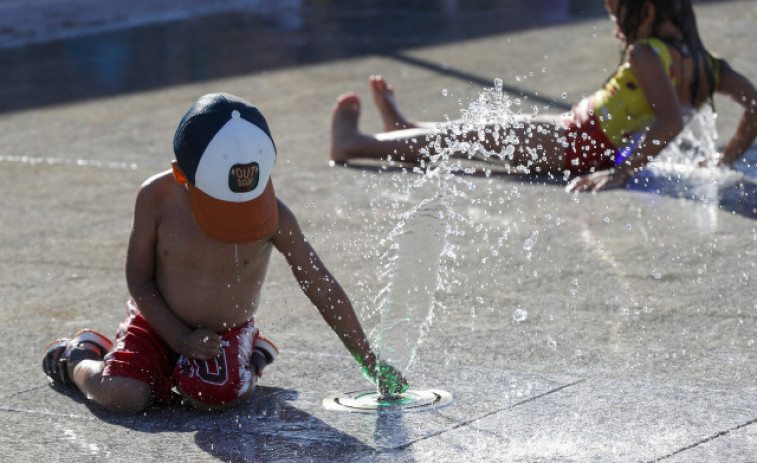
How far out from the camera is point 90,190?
18.6 ft

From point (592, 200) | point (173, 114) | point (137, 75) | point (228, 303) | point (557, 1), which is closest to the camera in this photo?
point (228, 303)

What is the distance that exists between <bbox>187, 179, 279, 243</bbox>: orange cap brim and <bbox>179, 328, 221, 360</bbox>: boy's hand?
0.81ft

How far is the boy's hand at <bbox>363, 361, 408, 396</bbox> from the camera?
318 centimetres

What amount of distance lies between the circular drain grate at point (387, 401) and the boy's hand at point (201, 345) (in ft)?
1.02

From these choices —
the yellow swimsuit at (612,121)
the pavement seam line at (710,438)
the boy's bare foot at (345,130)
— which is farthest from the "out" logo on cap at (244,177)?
the boy's bare foot at (345,130)

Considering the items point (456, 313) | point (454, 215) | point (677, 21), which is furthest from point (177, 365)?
point (677, 21)

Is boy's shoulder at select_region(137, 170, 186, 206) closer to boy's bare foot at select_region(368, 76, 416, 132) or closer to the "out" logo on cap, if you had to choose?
the "out" logo on cap

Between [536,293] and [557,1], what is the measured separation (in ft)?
24.3

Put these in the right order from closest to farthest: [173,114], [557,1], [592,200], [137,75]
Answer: [592,200], [173,114], [137,75], [557,1]

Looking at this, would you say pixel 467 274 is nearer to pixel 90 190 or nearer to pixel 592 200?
pixel 592 200

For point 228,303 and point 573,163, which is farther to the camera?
point 573,163

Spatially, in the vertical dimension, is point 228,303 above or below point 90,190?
above

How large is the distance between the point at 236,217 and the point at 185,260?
26cm

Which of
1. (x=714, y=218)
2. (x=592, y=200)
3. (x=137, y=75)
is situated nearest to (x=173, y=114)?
(x=137, y=75)
